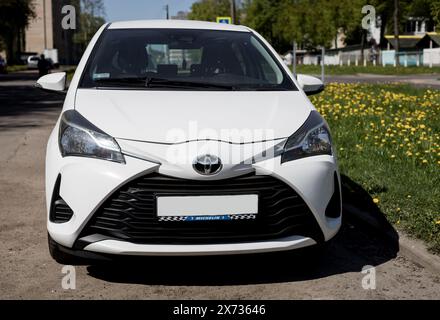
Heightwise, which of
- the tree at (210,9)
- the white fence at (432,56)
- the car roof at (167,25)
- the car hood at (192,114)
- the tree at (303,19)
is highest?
the tree at (210,9)

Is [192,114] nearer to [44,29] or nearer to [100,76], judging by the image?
[100,76]

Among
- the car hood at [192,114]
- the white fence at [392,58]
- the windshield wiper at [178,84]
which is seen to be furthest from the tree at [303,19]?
the car hood at [192,114]

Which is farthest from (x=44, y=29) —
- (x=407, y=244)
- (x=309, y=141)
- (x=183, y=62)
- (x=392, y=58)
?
(x=309, y=141)

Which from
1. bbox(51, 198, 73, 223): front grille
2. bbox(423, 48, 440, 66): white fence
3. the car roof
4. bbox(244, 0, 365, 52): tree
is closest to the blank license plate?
bbox(51, 198, 73, 223): front grille

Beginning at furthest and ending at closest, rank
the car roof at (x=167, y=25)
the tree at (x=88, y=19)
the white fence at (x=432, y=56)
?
1. the tree at (x=88, y=19)
2. the white fence at (x=432, y=56)
3. the car roof at (x=167, y=25)

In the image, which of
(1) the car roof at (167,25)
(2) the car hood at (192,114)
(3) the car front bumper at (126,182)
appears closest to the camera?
(3) the car front bumper at (126,182)

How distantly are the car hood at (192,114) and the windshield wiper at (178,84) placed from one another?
0.16m

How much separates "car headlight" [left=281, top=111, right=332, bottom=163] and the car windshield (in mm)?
587

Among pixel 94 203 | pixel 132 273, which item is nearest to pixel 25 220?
pixel 132 273

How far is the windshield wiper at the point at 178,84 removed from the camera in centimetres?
407

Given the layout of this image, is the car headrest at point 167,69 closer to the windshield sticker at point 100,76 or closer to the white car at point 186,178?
the windshield sticker at point 100,76

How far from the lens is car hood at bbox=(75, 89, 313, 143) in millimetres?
3330

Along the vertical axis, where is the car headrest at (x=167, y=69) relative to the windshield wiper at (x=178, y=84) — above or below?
above
